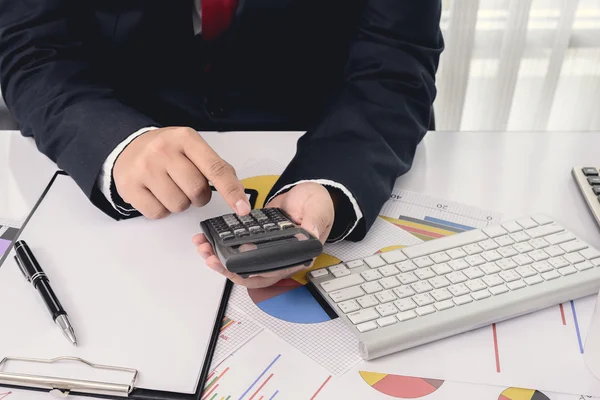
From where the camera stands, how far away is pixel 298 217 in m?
0.61

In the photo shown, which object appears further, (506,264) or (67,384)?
(506,264)

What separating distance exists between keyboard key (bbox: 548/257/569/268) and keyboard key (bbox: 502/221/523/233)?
52 mm

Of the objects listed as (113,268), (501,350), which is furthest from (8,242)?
(501,350)

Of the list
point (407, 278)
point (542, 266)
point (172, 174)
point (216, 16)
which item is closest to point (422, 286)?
point (407, 278)

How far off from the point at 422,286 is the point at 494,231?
120 millimetres

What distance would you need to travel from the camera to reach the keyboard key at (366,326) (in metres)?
0.51

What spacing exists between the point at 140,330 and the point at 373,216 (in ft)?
0.87

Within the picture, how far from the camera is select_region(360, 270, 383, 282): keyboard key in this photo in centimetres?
57

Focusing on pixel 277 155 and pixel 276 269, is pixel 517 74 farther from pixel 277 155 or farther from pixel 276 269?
pixel 276 269

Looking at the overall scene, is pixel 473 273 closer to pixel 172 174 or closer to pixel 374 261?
pixel 374 261

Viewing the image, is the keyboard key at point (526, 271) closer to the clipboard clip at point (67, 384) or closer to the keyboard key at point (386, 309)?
the keyboard key at point (386, 309)

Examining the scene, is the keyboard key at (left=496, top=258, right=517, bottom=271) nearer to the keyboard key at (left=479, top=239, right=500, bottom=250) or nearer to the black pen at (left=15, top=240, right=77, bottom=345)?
the keyboard key at (left=479, top=239, right=500, bottom=250)

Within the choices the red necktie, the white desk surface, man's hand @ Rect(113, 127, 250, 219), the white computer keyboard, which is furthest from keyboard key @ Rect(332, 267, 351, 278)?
the red necktie

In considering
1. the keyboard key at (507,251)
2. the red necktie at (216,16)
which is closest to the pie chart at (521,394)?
the keyboard key at (507,251)
